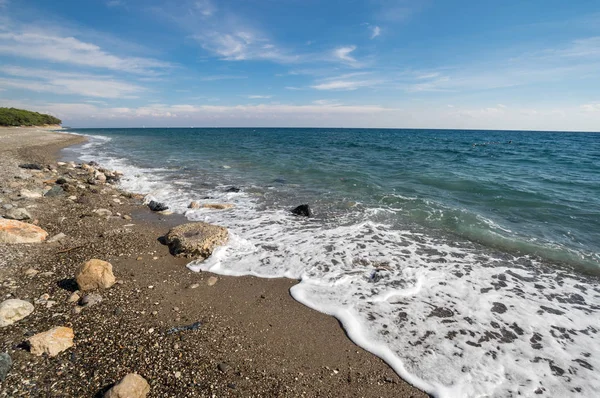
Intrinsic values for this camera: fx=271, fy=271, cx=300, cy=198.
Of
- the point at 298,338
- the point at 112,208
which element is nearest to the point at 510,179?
the point at 298,338

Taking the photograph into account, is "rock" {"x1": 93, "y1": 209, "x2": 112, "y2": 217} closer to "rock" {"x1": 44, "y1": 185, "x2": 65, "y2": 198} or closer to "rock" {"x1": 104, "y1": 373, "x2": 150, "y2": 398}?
"rock" {"x1": 44, "y1": 185, "x2": 65, "y2": 198}

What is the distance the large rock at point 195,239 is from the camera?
6207 mm

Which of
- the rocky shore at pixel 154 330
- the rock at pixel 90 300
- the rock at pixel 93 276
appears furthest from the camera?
the rock at pixel 93 276

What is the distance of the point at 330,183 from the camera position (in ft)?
48.7

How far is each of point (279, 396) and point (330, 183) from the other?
12.4 metres

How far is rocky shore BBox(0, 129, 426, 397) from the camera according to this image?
3.04 meters

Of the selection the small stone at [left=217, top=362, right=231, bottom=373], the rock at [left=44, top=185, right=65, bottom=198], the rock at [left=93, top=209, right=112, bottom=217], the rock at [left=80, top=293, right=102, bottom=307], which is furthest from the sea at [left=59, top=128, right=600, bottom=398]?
the rock at [left=44, top=185, right=65, bottom=198]

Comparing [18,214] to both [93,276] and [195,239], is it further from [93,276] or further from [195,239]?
[195,239]

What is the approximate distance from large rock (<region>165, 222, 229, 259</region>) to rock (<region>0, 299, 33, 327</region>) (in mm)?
2548

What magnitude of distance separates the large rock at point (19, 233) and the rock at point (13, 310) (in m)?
2.73

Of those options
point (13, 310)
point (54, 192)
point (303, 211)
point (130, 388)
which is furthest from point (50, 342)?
point (54, 192)

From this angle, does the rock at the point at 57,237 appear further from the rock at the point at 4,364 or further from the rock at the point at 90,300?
the rock at the point at 4,364

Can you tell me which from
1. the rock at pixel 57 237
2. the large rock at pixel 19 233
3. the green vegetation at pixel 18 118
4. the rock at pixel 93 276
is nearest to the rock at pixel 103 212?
the rock at pixel 57 237

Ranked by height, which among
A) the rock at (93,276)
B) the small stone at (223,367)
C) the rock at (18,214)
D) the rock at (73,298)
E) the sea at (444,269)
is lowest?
the sea at (444,269)
